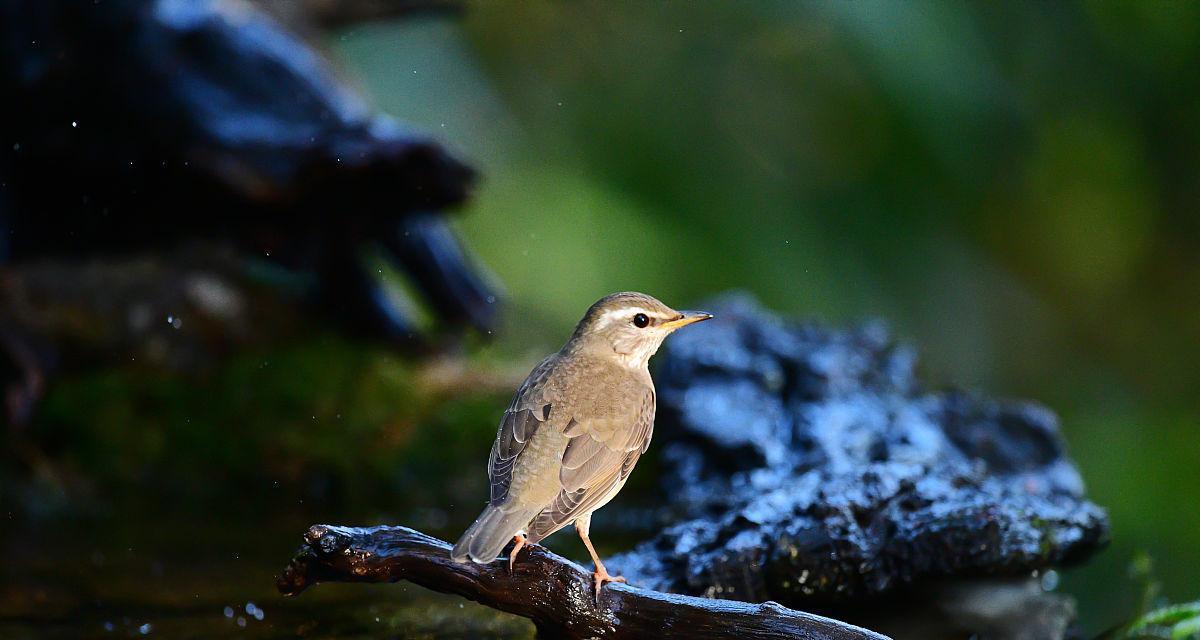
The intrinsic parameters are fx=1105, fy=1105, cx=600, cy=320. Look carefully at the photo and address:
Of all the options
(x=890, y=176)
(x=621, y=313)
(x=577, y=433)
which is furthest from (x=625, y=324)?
(x=890, y=176)

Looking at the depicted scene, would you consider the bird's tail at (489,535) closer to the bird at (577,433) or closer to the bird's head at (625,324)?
the bird at (577,433)

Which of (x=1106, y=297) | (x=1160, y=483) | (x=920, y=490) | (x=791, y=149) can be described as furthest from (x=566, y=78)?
(x=920, y=490)

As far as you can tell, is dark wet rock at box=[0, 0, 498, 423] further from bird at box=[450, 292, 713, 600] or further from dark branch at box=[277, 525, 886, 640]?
dark branch at box=[277, 525, 886, 640]

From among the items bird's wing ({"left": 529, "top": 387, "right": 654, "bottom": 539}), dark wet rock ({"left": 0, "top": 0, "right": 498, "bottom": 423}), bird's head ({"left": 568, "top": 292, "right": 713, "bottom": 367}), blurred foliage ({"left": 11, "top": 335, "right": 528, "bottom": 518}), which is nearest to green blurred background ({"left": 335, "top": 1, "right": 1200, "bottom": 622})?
blurred foliage ({"left": 11, "top": 335, "right": 528, "bottom": 518})

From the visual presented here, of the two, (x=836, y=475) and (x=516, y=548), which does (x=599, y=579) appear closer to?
(x=516, y=548)

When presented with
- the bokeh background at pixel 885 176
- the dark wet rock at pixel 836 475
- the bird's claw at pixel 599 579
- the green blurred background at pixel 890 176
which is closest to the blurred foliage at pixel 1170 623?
the dark wet rock at pixel 836 475

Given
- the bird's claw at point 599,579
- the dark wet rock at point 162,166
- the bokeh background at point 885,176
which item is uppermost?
the bokeh background at point 885,176
